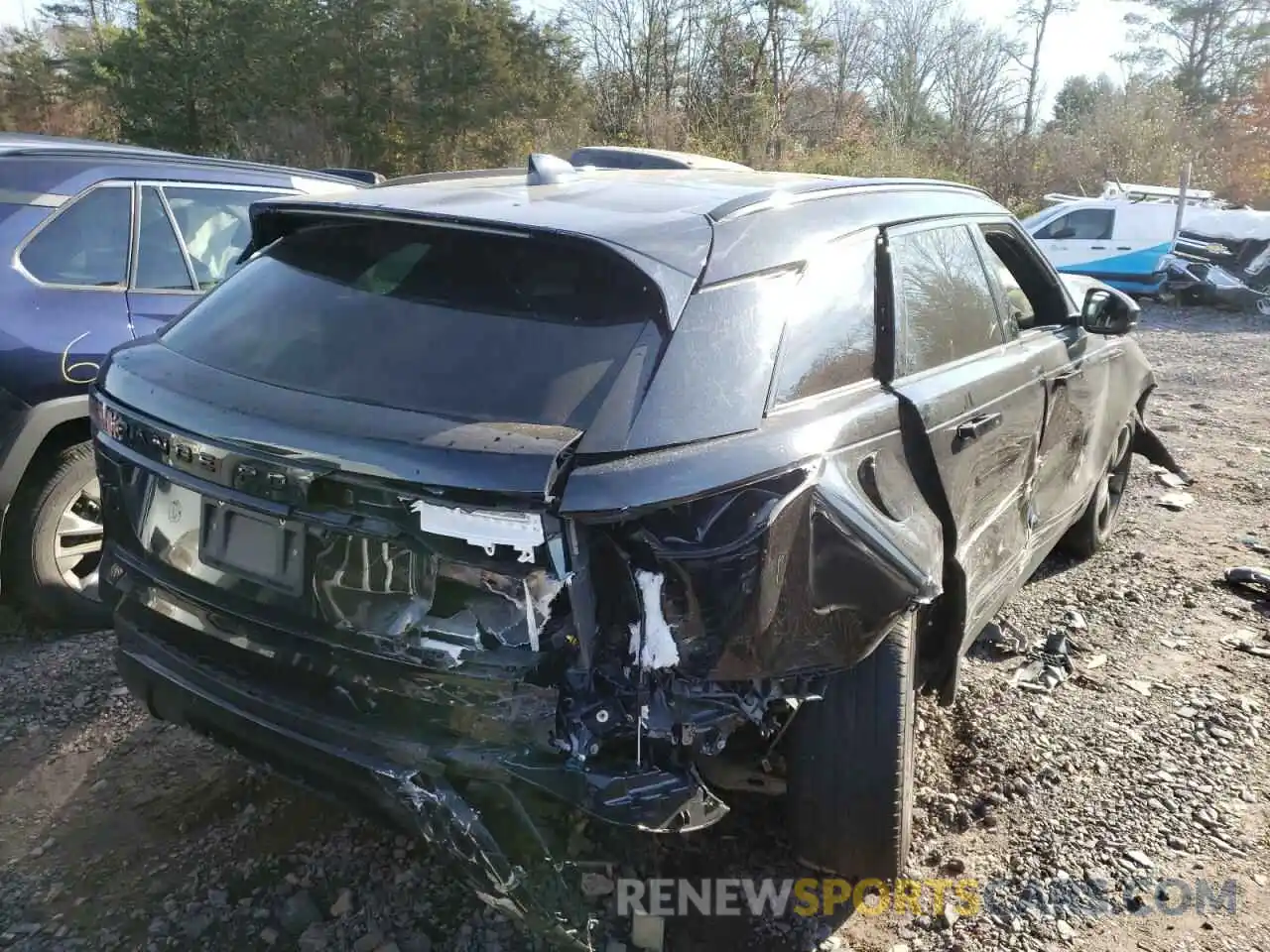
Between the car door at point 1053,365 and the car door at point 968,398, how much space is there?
12cm

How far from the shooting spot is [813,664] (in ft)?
6.75

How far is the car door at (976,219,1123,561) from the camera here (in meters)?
3.48

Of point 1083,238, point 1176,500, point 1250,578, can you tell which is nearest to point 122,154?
point 1250,578

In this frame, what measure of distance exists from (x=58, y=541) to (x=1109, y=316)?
4.15 meters

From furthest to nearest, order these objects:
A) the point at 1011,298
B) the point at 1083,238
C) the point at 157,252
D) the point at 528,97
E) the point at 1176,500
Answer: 1. the point at 528,97
2. the point at 1083,238
3. the point at 1176,500
4. the point at 157,252
5. the point at 1011,298

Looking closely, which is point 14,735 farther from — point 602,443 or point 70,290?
point 602,443

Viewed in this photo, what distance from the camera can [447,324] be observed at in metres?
2.18

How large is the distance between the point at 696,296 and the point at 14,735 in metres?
2.62

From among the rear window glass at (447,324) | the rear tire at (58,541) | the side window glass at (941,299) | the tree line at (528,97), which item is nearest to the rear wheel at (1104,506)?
the side window glass at (941,299)

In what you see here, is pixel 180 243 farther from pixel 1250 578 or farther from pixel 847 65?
pixel 847 65

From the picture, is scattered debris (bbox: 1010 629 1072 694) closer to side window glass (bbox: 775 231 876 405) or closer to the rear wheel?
the rear wheel

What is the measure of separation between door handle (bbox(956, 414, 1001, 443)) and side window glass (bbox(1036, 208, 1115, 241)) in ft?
46.9

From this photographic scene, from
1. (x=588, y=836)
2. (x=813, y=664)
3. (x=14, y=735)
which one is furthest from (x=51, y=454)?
(x=813, y=664)

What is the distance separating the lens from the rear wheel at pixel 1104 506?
481 centimetres
